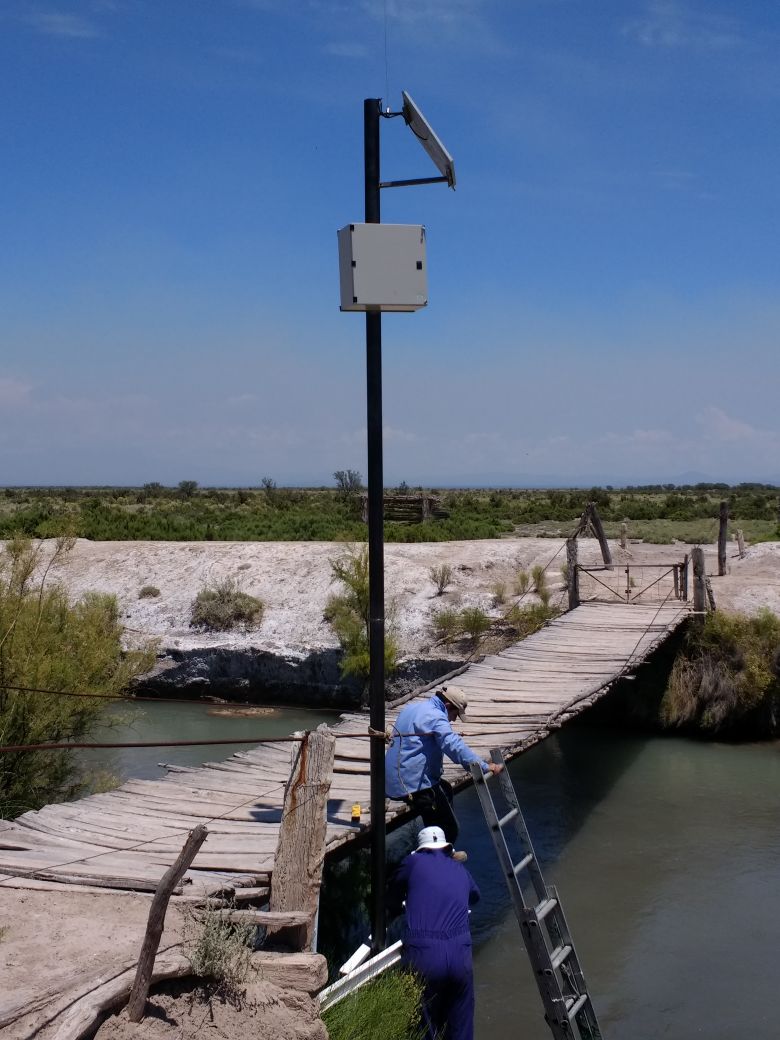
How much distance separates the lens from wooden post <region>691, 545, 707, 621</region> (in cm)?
1700

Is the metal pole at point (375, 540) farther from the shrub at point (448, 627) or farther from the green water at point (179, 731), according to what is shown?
the shrub at point (448, 627)

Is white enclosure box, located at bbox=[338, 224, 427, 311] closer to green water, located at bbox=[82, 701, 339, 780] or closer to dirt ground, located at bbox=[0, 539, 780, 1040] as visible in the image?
dirt ground, located at bbox=[0, 539, 780, 1040]

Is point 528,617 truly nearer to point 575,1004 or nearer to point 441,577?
point 441,577

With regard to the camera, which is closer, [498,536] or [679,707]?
[679,707]

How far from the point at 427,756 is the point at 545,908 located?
1.23 metres

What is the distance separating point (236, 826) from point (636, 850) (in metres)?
6.53

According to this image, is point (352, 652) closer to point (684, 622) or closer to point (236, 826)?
point (684, 622)

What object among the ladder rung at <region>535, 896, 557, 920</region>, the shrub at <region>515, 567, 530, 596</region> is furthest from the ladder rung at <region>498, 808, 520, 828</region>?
the shrub at <region>515, 567, 530, 596</region>

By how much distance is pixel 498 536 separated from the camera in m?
35.4

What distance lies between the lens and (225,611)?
23078 mm

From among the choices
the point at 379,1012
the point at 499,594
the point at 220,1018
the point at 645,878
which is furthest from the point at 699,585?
the point at 220,1018

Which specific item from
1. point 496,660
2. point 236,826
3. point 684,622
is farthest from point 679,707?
point 236,826

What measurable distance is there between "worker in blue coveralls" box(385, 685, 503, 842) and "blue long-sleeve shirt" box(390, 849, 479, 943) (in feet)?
2.86

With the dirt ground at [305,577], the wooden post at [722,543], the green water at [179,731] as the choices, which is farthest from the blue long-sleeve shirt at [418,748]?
the wooden post at [722,543]
